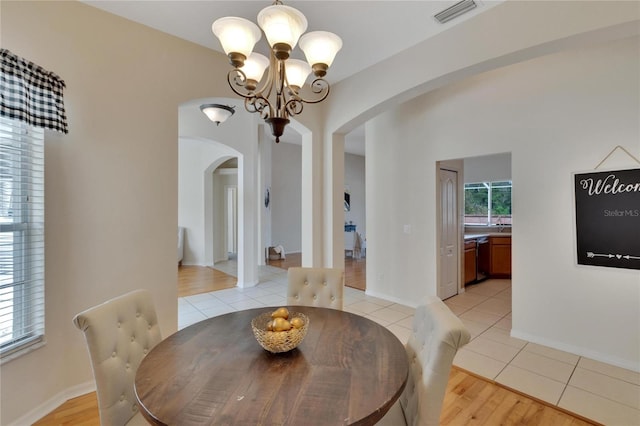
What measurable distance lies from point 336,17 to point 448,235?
3.37m

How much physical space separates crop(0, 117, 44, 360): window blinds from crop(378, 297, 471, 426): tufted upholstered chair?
7.69 ft

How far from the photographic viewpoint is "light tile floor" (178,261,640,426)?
6.95ft

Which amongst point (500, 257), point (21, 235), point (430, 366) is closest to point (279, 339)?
point (430, 366)

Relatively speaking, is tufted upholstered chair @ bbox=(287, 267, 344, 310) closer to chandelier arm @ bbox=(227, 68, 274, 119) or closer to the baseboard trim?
chandelier arm @ bbox=(227, 68, 274, 119)

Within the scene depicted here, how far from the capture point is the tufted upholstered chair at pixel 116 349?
130 cm

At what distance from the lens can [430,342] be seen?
4.17 ft

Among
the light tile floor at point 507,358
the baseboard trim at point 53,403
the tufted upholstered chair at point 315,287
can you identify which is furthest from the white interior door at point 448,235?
the baseboard trim at point 53,403

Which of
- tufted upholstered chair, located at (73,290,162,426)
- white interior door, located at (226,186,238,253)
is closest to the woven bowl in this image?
tufted upholstered chair, located at (73,290,162,426)

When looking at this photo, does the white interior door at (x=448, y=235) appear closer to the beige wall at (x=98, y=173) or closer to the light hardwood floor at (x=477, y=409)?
the light hardwood floor at (x=477, y=409)

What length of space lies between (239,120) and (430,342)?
492 centimetres

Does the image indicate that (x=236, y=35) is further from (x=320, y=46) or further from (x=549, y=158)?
(x=549, y=158)

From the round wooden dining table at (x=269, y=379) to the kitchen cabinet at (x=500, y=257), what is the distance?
516cm

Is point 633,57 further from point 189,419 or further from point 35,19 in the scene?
point 35,19

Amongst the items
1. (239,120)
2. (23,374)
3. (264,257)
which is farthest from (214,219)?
(23,374)
